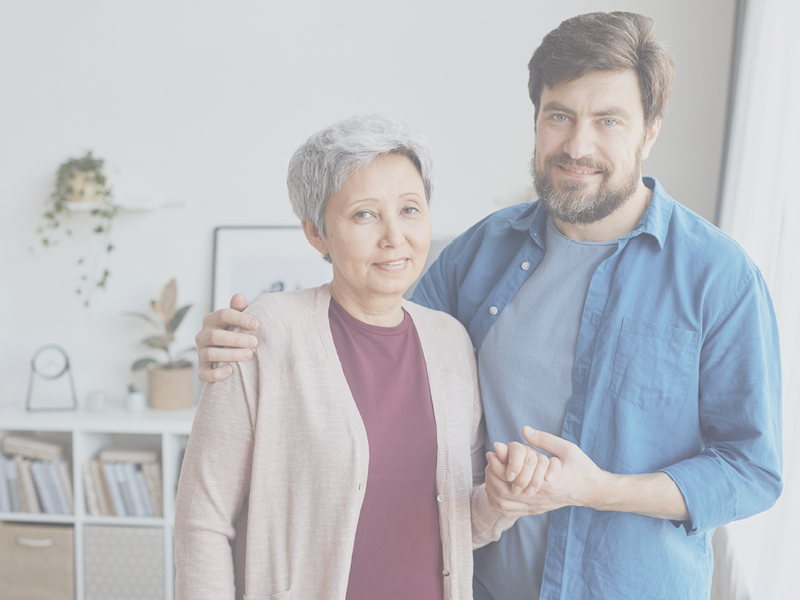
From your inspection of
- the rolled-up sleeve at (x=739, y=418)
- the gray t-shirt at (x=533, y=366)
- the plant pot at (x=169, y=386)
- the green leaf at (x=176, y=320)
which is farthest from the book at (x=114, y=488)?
the rolled-up sleeve at (x=739, y=418)

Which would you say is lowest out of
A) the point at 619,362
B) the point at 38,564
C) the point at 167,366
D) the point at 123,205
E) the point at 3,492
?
the point at 38,564

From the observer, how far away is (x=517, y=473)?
42.6 inches

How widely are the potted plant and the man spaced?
2.17 metres

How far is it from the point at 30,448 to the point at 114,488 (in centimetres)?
50

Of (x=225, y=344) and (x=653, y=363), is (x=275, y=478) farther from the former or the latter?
(x=653, y=363)

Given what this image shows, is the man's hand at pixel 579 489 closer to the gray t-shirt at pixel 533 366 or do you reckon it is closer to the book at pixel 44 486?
the gray t-shirt at pixel 533 366

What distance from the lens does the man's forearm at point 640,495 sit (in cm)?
118

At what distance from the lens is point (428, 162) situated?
1.27m

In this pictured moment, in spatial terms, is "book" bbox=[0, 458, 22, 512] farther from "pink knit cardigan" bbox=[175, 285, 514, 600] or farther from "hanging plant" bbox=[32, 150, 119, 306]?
"pink knit cardigan" bbox=[175, 285, 514, 600]

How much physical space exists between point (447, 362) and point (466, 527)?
34cm

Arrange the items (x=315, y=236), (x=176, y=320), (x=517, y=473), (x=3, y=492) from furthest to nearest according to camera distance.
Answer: (x=176, y=320) → (x=3, y=492) → (x=315, y=236) → (x=517, y=473)

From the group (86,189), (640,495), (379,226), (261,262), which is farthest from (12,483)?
(640,495)

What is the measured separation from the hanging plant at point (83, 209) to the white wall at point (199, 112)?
70 millimetres

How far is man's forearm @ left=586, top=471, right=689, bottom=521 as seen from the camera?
1178mm
